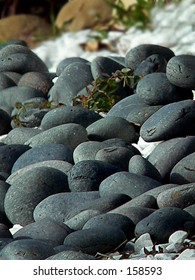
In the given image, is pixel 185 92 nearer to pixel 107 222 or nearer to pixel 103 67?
pixel 103 67

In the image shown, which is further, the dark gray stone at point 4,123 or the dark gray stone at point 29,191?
the dark gray stone at point 4,123

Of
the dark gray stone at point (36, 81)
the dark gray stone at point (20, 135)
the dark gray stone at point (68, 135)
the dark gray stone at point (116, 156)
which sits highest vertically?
the dark gray stone at point (116, 156)

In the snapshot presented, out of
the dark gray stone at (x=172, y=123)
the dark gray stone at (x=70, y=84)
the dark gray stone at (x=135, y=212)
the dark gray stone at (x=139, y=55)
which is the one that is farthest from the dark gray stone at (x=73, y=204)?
the dark gray stone at (x=139, y=55)

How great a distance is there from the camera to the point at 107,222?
3.80m

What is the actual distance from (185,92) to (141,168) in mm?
878

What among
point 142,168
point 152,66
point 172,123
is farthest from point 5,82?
point 142,168

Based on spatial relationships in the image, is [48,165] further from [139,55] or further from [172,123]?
[139,55]

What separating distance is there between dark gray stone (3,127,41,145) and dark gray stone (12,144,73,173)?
0.37m

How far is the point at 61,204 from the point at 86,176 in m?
0.21

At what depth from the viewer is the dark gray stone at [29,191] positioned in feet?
14.1

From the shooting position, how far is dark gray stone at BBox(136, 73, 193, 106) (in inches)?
199

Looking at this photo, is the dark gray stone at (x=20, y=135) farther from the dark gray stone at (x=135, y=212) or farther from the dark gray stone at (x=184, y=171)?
the dark gray stone at (x=135, y=212)

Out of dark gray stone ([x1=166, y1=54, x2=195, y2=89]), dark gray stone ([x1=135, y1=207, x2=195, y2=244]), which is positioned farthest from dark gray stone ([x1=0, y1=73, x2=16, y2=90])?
dark gray stone ([x1=135, y1=207, x2=195, y2=244])

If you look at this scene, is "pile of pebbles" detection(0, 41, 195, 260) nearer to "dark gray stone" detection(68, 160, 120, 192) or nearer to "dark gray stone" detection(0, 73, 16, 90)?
"dark gray stone" detection(68, 160, 120, 192)
